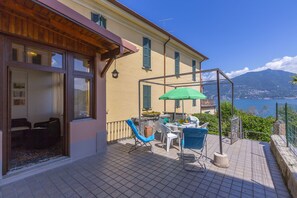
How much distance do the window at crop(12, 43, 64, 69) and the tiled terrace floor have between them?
2.64 m

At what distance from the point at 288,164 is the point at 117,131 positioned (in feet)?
18.4

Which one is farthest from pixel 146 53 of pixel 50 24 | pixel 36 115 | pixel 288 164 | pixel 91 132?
pixel 288 164

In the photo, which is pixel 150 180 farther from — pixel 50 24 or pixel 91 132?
pixel 50 24

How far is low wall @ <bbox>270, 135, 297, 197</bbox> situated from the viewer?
2.56 metres

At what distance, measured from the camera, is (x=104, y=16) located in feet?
20.2

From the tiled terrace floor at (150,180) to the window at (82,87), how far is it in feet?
4.68

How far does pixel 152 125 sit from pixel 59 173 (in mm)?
4536

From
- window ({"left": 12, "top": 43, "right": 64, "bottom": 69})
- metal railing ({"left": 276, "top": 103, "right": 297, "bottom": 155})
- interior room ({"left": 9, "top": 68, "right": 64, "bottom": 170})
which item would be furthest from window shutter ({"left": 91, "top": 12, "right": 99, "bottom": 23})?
metal railing ({"left": 276, "top": 103, "right": 297, "bottom": 155})

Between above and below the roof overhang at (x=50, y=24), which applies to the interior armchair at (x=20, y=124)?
below

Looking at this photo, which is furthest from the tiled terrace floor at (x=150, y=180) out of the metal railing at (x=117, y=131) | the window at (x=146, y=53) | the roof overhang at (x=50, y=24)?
the window at (x=146, y=53)

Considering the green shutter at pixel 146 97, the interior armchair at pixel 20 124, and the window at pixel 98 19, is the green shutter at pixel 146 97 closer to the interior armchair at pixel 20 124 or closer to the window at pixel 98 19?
the window at pixel 98 19

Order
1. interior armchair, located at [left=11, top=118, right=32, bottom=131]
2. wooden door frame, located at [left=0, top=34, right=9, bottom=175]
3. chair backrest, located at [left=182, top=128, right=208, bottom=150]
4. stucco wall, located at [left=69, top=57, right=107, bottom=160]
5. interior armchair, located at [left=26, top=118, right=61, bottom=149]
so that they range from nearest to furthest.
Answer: wooden door frame, located at [left=0, top=34, right=9, bottom=175] < chair backrest, located at [left=182, top=128, right=208, bottom=150] < stucco wall, located at [left=69, top=57, right=107, bottom=160] < interior armchair, located at [left=26, top=118, right=61, bottom=149] < interior armchair, located at [left=11, top=118, right=32, bottom=131]

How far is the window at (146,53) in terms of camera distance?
26.8 ft

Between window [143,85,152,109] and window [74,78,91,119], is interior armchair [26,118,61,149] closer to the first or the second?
window [74,78,91,119]
